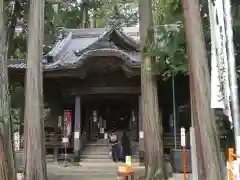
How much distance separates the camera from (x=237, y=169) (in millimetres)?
4199

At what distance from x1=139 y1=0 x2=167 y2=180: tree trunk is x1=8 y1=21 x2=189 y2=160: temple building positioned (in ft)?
14.2

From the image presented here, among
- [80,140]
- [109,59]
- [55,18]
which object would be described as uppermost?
[55,18]

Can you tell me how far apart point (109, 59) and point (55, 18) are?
3.15m

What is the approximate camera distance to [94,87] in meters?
15.8

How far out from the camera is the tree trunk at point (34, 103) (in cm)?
814

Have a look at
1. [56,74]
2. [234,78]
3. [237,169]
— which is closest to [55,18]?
[56,74]

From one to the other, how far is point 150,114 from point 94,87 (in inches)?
274

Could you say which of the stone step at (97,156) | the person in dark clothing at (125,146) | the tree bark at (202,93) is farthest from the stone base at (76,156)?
the tree bark at (202,93)

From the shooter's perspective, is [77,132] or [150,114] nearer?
[150,114]

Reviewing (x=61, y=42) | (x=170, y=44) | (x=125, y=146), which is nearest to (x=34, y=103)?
(x=170, y=44)

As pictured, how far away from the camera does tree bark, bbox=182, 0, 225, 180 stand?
19.3 feet

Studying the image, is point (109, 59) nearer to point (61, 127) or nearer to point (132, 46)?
point (132, 46)

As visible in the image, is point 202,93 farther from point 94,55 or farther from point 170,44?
point 94,55

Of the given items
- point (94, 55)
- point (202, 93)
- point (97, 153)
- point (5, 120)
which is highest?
point (94, 55)
